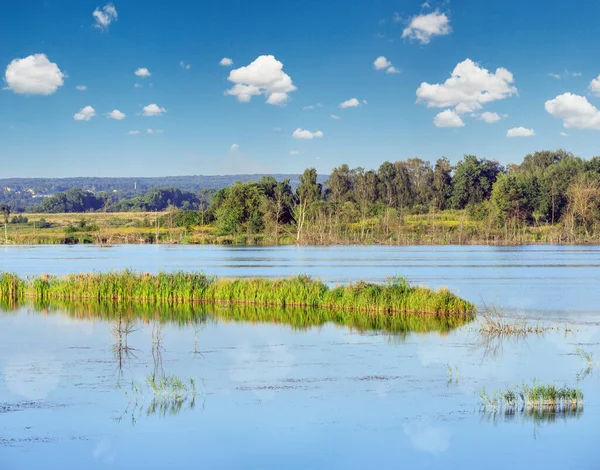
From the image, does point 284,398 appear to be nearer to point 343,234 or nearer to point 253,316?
point 253,316

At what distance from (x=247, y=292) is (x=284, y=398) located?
15.2 metres

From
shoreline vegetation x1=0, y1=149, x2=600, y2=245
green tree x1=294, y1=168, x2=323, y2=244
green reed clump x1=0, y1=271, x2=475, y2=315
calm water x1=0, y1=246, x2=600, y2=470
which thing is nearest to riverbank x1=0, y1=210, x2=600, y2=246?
shoreline vegetation x1=0, y1=149, x2=600, y2=245

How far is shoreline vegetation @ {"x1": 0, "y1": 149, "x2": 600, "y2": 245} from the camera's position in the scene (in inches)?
3681

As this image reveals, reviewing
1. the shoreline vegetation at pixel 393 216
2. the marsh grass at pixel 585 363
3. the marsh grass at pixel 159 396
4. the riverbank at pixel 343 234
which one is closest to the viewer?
the marsh grass at pixel 159 396

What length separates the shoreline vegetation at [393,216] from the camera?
93.5 metres

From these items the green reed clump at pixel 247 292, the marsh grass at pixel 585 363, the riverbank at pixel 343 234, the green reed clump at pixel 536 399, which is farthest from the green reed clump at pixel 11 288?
the riverbank at pixel 343 234

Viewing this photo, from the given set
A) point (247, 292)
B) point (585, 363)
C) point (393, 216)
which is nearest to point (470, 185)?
point (393, 216)

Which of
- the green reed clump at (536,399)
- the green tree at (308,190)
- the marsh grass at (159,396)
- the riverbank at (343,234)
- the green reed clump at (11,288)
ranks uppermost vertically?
the green tree at (308,190)

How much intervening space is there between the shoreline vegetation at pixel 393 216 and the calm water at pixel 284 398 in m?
67.1

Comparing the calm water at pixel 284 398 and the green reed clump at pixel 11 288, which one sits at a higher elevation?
the green reed clump at pixel 11 288

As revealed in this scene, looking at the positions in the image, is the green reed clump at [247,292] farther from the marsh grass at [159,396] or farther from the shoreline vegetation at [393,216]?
the shoreline vegetation at [393,216]

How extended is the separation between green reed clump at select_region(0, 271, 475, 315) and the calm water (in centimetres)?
→ 314

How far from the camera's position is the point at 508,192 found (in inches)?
Result: 3866

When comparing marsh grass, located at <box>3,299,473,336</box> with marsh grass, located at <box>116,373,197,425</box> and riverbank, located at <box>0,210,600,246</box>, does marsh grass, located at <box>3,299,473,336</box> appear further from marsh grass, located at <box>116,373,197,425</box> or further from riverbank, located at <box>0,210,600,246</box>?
riverbank, located at <box>0,210,600,246</box>
